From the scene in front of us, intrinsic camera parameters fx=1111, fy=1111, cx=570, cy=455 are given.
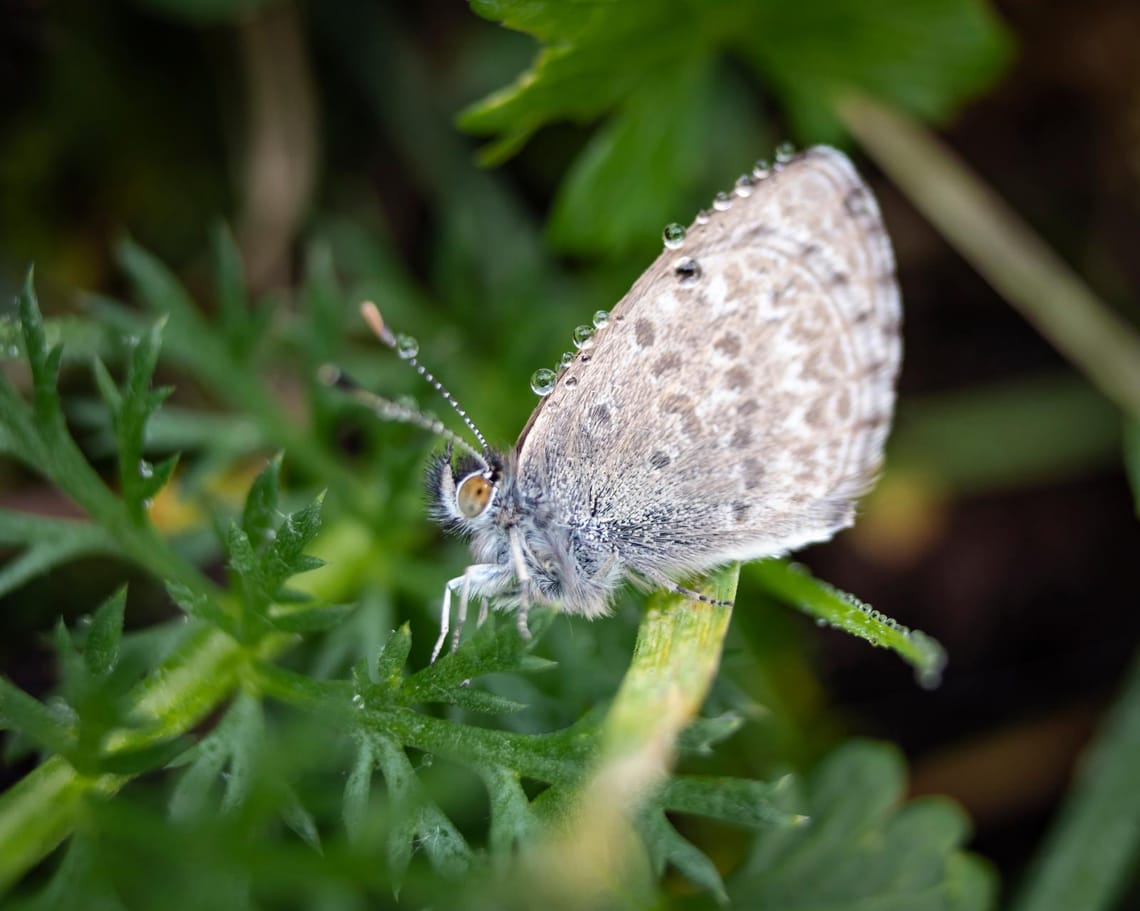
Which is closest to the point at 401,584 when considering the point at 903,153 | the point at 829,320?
the point at 829,320

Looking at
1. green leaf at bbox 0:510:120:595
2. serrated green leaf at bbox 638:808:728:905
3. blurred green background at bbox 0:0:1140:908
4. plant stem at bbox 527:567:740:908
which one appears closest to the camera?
plant stem at bbox 527:567:740:908

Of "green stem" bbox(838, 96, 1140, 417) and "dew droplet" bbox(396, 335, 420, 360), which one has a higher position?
"dew droplet" bbox(396, 335, 420, 360)

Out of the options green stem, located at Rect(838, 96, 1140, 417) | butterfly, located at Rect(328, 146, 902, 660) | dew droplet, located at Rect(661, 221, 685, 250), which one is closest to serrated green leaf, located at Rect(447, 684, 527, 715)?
butterfly, located at Rect(328, 146, 902, 660)

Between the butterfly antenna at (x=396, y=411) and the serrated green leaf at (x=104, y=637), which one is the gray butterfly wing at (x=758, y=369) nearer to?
the butterfly antenna at (x=396, y=411)

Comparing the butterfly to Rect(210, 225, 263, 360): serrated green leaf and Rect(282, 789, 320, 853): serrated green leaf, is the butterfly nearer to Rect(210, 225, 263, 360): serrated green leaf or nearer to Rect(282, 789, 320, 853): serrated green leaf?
Rect(282, 789, 320, 853): serrated green leaf

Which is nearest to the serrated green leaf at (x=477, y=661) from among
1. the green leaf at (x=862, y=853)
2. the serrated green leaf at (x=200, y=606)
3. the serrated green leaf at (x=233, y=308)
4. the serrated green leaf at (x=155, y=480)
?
the serrated green leaf at (x=200, y=606)

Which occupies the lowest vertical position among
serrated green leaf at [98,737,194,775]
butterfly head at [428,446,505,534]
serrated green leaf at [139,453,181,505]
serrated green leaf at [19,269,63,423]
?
butterfly head at [428,446,505,534]
